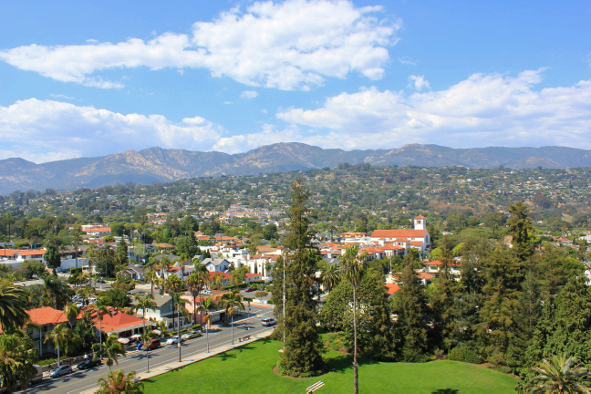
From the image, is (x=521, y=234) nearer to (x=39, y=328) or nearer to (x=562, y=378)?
(x=562, y=378)

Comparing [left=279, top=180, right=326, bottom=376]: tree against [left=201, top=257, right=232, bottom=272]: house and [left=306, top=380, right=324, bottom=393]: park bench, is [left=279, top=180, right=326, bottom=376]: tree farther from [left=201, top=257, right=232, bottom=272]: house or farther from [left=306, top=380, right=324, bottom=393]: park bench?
[left=201, top=257, right=232, bottom=272]: house

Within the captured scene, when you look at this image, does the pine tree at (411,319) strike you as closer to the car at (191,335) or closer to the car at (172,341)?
the car at (191,335)

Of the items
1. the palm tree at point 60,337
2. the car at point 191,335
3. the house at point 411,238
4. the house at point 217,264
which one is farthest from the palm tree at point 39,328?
the house at point 411,238

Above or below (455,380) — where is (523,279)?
above

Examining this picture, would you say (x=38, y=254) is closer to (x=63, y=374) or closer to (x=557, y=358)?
(x=63, y=374)

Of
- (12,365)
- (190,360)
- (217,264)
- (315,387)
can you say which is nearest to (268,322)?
(190,360)

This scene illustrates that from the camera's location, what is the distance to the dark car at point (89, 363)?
26712 millimetres

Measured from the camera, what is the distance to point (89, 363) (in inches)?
1066

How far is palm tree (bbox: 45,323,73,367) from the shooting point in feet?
87.2

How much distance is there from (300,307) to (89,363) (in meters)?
15.1

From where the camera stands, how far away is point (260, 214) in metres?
187

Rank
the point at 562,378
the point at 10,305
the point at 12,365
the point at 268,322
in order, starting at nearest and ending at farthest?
the point at 10,305 → the point at 12,365 → the point at 562,378 → the point at 268,322

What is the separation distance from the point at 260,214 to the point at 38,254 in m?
123

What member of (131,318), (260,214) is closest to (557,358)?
(131,318)
